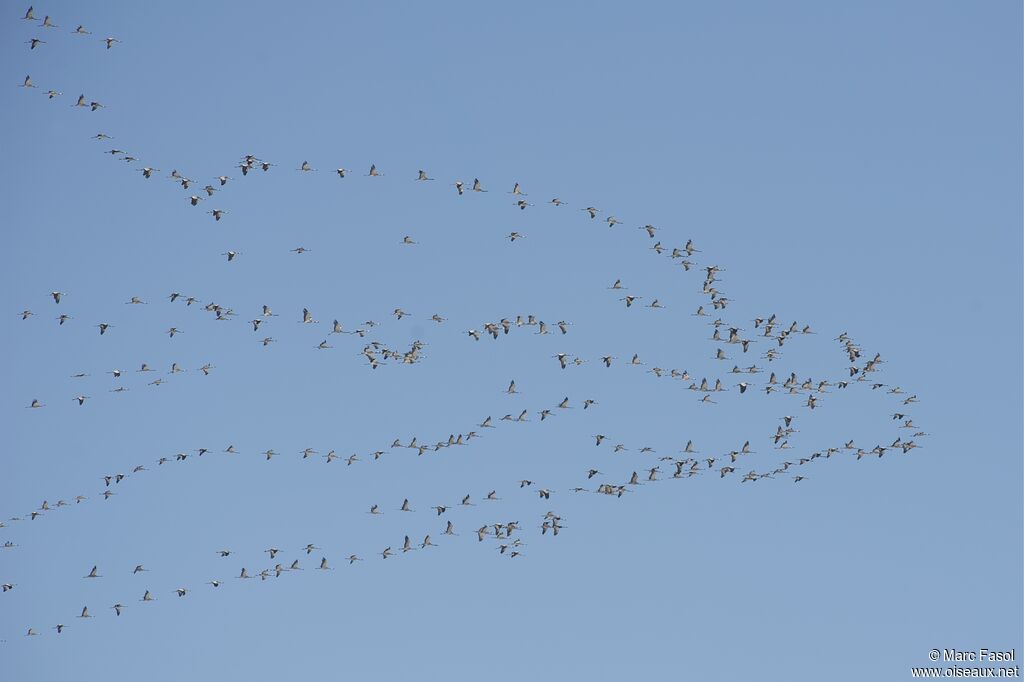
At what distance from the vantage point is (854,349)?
144250mm

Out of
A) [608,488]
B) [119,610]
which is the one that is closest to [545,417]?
[608,488]

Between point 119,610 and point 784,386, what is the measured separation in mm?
40772

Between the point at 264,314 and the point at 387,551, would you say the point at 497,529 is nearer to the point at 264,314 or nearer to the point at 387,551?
the point at 387,551

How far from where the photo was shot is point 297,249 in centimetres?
14250

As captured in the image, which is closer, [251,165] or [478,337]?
[251,165]

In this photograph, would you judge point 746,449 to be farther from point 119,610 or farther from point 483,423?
point 119,610

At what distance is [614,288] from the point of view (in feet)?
481

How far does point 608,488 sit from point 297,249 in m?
22.3

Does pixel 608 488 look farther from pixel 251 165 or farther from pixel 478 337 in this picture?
pixel 251 165

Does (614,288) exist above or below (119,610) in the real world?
above

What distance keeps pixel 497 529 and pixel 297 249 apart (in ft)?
63.6

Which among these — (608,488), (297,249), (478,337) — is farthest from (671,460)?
(297,249)

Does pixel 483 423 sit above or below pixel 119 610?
above

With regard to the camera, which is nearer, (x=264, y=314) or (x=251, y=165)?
(x=251, y=165)
